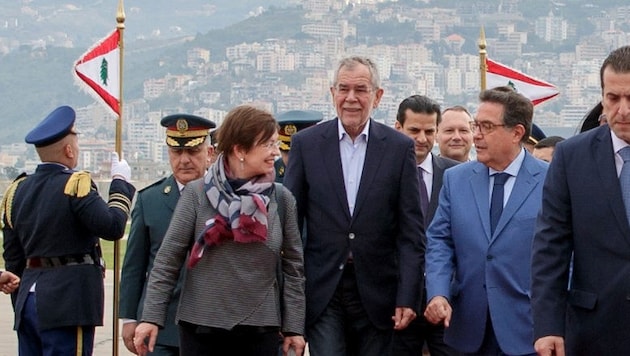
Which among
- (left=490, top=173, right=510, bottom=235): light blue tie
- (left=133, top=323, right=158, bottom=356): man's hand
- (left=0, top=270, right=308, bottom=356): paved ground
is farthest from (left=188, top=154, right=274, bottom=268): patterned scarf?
(left=0, top=270, right=308, bottom=356): paved ground

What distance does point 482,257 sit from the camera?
7.55m

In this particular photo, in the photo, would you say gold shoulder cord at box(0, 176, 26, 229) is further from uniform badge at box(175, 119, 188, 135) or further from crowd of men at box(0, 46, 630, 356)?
uniform badge at box(175, 119, 188, 135)

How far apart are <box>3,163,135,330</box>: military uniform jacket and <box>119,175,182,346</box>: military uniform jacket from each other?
0.48 meters

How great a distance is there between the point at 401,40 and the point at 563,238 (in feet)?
572

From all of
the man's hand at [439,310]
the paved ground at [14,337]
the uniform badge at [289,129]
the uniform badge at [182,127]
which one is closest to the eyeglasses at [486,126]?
the man's hand at [439,310]

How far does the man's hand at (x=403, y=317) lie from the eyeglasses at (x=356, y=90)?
1.03 metres

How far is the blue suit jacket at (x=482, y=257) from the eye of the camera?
7.46 metres

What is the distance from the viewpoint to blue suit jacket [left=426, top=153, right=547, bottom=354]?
746 centimetres

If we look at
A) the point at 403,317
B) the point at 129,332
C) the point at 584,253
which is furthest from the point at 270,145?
the point at 129,332

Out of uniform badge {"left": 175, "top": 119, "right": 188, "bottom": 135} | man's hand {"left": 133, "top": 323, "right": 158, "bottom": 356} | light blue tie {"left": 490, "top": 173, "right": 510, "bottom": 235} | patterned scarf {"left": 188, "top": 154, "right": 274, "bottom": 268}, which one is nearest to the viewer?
patterned scarf {"left": 188, "top": 154, "right": 274, "bottom": 268}

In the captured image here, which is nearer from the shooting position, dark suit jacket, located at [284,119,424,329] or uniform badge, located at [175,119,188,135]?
dark suit jacket, located at [284,119,424,329]

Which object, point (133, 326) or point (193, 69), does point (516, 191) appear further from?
point (193, 69)

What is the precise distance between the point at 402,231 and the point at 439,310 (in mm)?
582

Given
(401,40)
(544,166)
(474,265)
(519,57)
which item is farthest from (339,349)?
(401,40)
